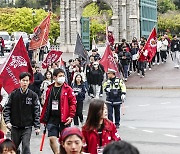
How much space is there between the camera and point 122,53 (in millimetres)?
26156

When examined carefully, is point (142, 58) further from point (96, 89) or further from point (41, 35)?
point (41, 35)

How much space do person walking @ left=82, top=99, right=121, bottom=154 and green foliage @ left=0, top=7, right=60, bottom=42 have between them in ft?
199

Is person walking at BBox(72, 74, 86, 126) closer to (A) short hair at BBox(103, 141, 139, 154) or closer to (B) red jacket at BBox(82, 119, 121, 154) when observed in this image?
(B) red jacket at BBox(82, 119, 121, 154)

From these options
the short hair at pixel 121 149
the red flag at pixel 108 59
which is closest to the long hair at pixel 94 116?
the short hair at pixel 121 149

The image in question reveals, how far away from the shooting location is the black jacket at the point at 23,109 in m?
9.53

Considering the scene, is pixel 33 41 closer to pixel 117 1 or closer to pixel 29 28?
pixel 117 1

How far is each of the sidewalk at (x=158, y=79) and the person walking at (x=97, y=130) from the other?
17.9 m

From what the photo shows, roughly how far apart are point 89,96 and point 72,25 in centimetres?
2406

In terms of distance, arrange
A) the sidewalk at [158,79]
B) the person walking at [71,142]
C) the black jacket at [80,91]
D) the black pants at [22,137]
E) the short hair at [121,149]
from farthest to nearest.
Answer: the sidewalk at [158,79] → the black jacket at [80,91] → the black pants at [22,137] → the person walking at [71,142] → the short hair at [121,149]

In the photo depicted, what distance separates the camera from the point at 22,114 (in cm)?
955

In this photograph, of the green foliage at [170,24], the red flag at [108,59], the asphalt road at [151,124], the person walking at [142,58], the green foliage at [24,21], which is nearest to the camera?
the asphalt road at [151,124]

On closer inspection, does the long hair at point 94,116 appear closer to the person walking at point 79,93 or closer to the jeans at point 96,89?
the person walking at point 79,93

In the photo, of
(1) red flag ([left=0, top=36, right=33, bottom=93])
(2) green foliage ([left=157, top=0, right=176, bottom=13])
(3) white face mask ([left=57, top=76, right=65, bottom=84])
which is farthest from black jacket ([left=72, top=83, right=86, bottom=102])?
(2) green foliage ([left=157, top=0, right=176, bottom=13])

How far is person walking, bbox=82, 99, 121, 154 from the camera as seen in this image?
6.97 m
